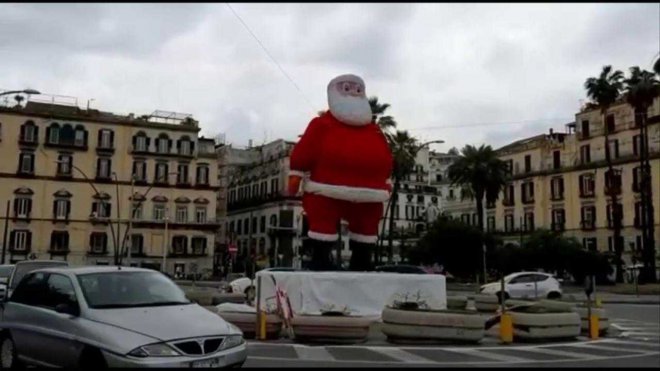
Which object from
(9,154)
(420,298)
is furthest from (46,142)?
(420,298)

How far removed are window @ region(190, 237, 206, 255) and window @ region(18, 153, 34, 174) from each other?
17030 mm

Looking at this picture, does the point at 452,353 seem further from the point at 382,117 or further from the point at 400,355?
the point at 382,117

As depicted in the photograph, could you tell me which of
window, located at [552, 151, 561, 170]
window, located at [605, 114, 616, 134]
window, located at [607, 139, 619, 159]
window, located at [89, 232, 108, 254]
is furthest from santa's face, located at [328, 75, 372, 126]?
window, located at [552, 151, 561, 170]

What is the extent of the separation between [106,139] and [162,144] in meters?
5.60

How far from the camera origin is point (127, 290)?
30.2 ft

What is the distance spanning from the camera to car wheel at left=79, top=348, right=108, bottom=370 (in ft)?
26.2

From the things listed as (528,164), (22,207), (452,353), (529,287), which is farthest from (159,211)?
(452,353)

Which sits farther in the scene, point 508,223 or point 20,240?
point 508,223

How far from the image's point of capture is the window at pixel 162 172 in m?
72.3

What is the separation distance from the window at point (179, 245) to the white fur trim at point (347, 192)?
5556 cm

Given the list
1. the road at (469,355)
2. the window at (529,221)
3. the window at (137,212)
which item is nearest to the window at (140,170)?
the window at (137,212)

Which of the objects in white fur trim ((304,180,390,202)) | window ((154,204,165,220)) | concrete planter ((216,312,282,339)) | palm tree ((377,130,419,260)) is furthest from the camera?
window ((154,204,165,220))

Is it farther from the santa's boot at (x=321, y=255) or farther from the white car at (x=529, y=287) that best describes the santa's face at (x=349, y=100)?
the white car at (x=529, y=287)

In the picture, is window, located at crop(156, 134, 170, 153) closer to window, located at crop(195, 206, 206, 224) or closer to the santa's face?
window, located at crop(195, 206, 206, 224)
